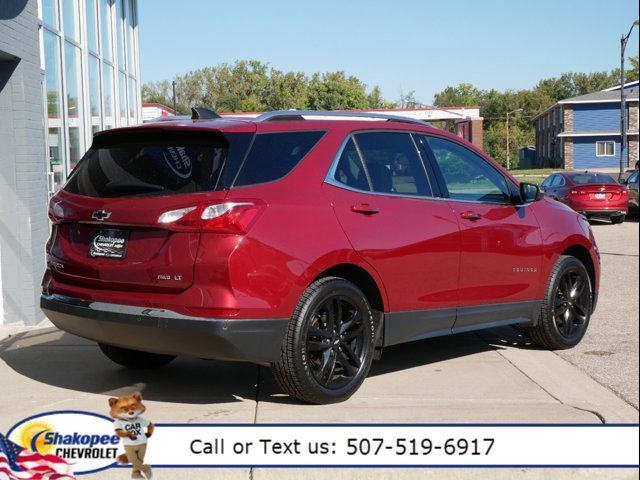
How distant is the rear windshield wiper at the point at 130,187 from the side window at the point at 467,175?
2.23 m

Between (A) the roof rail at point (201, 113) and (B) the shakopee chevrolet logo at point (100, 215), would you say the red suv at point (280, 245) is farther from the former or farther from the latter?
(A) the roof rail at point (201, 113)

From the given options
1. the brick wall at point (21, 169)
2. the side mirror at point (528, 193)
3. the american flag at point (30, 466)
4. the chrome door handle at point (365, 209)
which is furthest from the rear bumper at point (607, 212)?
the american flag at point (30, 466)

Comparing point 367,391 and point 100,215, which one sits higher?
point 100,215

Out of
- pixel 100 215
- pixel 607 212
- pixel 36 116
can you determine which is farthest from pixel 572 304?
pixel 607 212

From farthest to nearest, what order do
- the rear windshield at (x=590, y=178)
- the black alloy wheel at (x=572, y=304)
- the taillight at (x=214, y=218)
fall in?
the rear windshield at (x=590, y=178), the black alloy wheel at (x=572, y=304), the taillight at (x=214, y=218)

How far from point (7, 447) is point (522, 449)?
8.70 ft

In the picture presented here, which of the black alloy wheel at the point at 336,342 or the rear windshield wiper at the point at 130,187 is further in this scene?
the black alloy wheel at the point at 336,342

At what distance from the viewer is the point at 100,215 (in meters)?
5.44

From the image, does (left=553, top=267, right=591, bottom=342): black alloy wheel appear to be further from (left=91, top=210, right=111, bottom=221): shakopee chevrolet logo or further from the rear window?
(left=91, top=210, right=111, bottom=221): shakopee chevrolet logo

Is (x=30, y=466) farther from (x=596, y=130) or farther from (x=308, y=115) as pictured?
(x=596, y=130)

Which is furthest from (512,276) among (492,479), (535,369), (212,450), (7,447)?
(7,447)

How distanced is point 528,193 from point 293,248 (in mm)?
2661

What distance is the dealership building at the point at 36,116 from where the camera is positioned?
8453 mm

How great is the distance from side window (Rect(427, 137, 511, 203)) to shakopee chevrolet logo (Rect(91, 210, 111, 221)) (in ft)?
8.12
